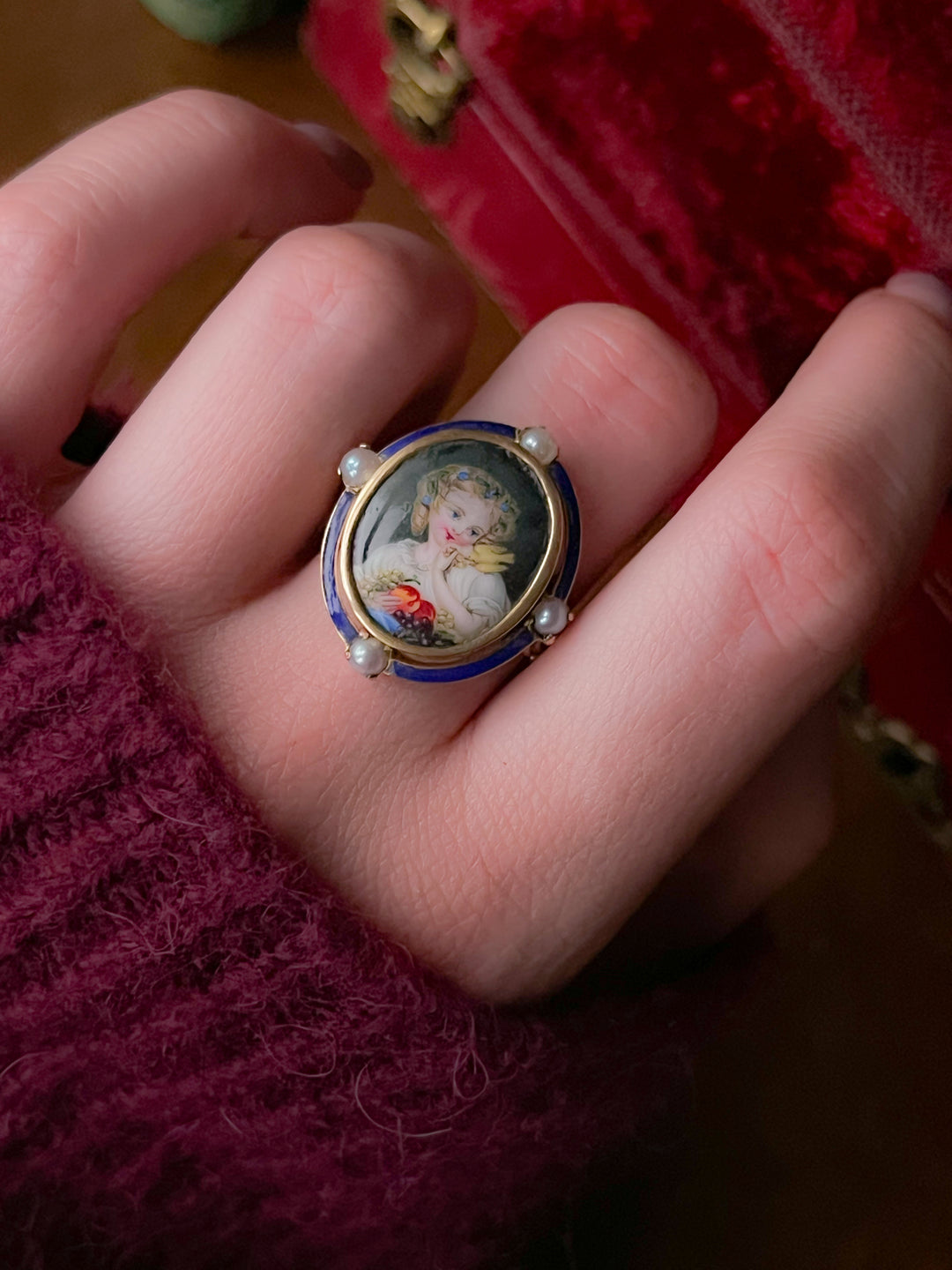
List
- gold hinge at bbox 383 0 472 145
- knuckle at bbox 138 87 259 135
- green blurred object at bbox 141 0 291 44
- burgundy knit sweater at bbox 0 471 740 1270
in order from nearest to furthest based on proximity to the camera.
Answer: burgundy knit sweater at bbox 0 471 740 1270 → knuckle at bbox 138 87 259 135 → gold hinge at bbox 383 0 472 145 → green blurred object at bbox 141 0 291 44

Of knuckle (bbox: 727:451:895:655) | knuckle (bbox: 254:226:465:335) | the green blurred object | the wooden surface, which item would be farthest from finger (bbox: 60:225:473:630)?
the green blurred object

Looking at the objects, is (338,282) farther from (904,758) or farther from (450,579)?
(904,758)

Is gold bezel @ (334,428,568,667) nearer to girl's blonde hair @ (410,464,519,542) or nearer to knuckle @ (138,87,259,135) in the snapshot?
girl's blonde hair @ (410,464,519,542)

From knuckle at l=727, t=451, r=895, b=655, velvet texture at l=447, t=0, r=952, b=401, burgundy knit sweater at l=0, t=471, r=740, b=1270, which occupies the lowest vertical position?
burgundy knit sweater at l=0, t=471, r=740, b=1270

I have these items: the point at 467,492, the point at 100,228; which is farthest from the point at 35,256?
the point at 467,492

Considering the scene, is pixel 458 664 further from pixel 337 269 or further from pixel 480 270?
pixel 480 270

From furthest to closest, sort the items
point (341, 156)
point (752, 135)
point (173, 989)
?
point (341, 156) < point (752, 135) < point (173, 989)

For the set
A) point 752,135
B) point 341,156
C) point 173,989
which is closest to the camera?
point 173,989

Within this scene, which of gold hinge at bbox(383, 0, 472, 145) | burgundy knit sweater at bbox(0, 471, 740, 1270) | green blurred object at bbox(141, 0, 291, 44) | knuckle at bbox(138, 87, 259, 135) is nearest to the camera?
burgundy knit sweater at bbox(0, 471, 740, 1270)
